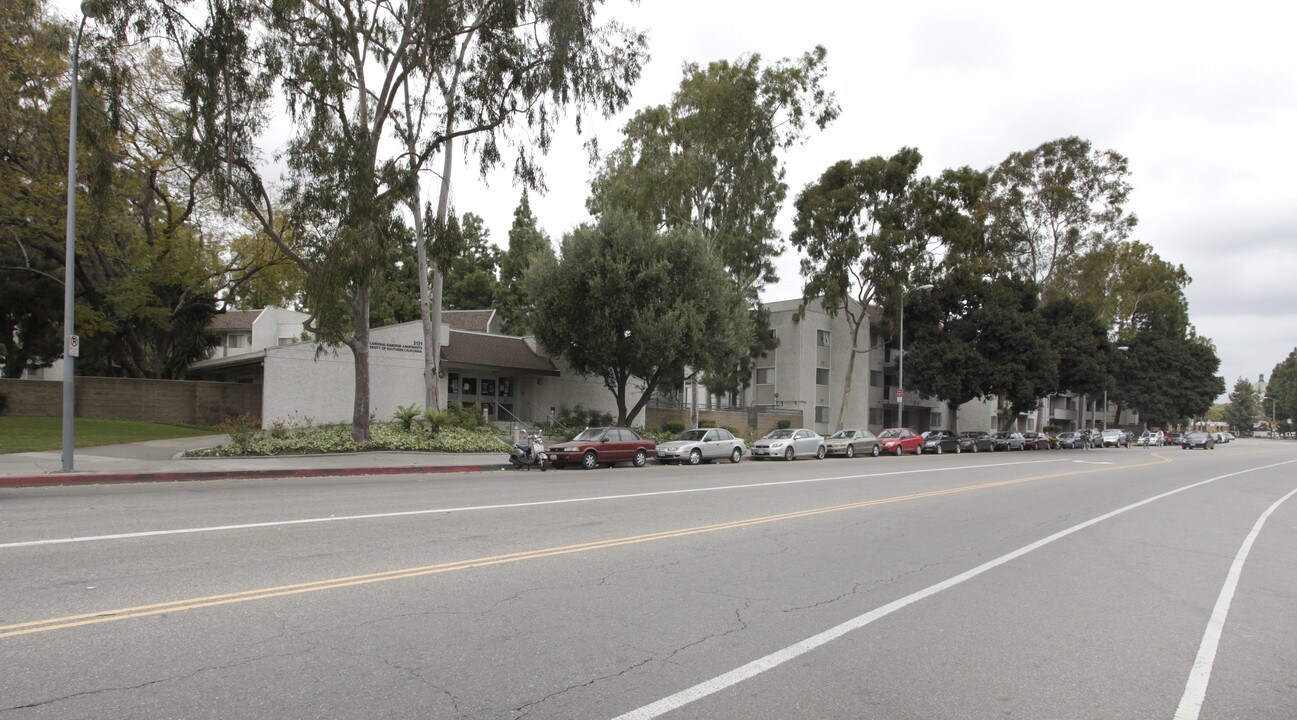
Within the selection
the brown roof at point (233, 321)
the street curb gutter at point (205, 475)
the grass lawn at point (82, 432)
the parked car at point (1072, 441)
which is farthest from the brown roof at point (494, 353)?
the parked car at point (1072, 441)

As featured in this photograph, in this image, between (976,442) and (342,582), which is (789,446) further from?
(342,582)

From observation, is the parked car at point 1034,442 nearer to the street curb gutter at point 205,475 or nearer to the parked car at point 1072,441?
the parked car at point 1072,441

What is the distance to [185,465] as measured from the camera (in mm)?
17469

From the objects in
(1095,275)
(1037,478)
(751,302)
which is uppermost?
(1095,275)

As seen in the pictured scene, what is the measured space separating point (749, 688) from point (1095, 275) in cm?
5720

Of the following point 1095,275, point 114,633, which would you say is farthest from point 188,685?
point 1095,275

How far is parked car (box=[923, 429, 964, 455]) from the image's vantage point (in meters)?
41.9

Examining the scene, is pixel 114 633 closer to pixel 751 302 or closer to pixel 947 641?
pixel 947 641

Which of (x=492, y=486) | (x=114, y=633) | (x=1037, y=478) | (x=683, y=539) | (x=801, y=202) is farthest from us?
(x=801, y=202)

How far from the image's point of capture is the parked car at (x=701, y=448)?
86.7 ft

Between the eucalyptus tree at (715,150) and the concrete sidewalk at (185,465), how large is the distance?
1589 cm

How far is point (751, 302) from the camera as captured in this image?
41.3 metres

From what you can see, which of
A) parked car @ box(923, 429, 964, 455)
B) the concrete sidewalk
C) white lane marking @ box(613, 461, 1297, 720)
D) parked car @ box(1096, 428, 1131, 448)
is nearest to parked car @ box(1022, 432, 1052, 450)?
parked car @ box(923, 429, 964, 455)

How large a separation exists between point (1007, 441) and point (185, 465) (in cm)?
4520
